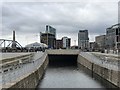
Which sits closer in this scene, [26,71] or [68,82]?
[26,71]

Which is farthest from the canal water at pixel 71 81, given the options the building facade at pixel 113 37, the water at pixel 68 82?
the building facade at pixel 113 37

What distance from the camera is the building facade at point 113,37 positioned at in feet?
489

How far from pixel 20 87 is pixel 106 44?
6432 inches

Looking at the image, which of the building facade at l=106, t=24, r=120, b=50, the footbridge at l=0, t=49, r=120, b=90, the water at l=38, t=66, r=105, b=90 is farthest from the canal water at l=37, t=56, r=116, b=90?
the building facade at l=106, t=24, r=120, b=50

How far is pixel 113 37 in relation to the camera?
165m

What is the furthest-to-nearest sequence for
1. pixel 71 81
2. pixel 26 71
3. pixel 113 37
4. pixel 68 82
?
pixel 113 37, pixel 71 81, pixel 68 82, pixel 26 71

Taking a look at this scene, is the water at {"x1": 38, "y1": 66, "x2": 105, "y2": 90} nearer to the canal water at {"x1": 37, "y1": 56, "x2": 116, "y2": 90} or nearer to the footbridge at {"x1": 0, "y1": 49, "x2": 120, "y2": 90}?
the canal water at {"x1": 37, "y1": 56, "x2": 116, "y2": 90}

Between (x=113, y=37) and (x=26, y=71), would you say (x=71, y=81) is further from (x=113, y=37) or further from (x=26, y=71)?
(x=113, y=37)

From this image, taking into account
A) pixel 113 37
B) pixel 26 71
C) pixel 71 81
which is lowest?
pixel 71 81

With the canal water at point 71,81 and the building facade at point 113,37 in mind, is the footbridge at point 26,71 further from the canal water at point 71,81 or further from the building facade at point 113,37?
the building facade at point 113,37

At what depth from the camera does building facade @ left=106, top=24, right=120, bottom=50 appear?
489 feet

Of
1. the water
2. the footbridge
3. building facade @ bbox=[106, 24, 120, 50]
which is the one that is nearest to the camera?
the footbridge

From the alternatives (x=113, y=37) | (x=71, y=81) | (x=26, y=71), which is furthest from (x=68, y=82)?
(x=113, y=37)

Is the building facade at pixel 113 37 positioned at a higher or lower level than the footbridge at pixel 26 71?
higher
